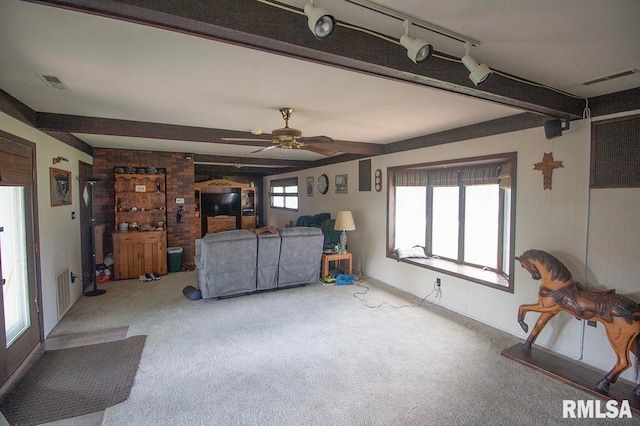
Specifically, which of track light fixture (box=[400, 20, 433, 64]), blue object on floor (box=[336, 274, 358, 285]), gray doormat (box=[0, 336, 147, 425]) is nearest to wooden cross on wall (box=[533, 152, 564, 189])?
track light fixture (box=[400, 20, 433, 64])

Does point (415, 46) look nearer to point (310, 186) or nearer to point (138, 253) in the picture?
point (138, 253)

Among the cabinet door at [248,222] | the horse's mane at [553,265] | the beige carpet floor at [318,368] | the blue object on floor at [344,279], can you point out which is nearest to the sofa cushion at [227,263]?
the beige carpet floor at [318,368]

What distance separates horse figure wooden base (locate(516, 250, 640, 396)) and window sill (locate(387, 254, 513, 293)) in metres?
0.53

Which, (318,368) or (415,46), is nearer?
(415,46)

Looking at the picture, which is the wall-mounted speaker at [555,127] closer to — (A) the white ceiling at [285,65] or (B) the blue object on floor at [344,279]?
(A) the white ceiling at [285,65]

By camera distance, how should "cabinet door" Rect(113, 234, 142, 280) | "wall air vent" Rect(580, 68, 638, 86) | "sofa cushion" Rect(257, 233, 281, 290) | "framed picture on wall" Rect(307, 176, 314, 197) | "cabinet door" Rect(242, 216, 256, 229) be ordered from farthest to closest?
"cabinet door" Rect(242, 216, 256, 229) < "framed picture on wall" Rect(307, 176, 314, 197) < "cabinet door" Rect(113, 234, 142, 280) < "sofa cushion" Rect(257, 233, 281, 290) < "wall air vent" Rect(580, 68, 638, 86)

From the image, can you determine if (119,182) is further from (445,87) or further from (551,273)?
(551,273)

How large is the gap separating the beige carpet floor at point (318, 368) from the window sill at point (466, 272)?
485 mm

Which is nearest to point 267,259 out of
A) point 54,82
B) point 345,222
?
point 345,222

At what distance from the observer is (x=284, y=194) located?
31.5 feet

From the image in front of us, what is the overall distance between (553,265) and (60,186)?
209 inches

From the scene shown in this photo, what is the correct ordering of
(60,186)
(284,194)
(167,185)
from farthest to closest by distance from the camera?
(284,194) < (167,185) < (60,186)

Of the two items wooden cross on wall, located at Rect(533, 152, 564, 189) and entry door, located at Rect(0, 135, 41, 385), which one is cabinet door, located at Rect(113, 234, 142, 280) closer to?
entry door, located at Rect(0, 135, 41, 385)

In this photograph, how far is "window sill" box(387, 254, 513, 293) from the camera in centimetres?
354
